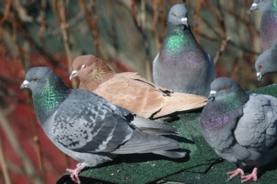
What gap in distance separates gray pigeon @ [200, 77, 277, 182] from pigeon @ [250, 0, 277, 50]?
2.42 metres

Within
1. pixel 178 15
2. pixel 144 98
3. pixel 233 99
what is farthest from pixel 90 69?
pixel 233 99

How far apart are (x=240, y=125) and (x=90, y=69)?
2.02 meters

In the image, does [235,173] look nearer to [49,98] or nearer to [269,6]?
[49,98]

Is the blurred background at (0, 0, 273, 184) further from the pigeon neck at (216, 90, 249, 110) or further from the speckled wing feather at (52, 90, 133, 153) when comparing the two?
the pigeon neck at (216, 90, 249, 110)

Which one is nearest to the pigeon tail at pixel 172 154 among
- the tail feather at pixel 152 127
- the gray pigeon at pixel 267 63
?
the tail feather at pixel 152 127

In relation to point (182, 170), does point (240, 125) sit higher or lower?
higher

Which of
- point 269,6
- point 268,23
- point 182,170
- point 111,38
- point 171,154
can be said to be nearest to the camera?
point 182,170

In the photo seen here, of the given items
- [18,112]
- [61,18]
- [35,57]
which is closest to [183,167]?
[61,18]

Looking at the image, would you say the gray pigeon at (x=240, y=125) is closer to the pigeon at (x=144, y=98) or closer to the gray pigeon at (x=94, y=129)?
the gray pigeon at (x=94, y=129)

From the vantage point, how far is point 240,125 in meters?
4.66

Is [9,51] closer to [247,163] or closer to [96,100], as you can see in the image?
[96,100]

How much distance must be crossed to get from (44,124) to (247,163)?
140cm

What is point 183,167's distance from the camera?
5062mm

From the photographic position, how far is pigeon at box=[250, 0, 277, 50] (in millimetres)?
7160
